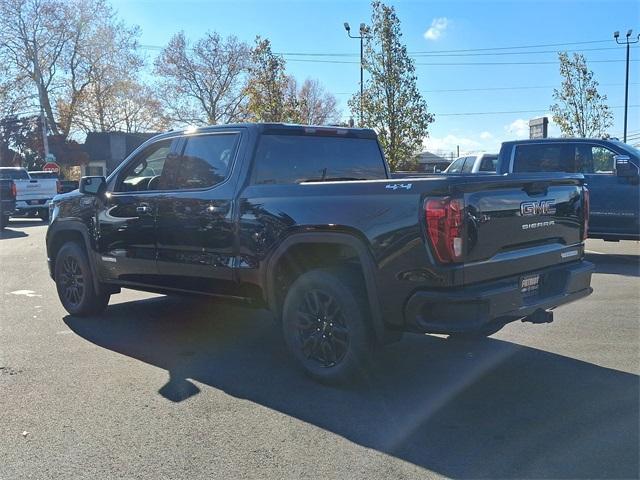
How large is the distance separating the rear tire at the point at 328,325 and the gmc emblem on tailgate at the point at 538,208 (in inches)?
51.5

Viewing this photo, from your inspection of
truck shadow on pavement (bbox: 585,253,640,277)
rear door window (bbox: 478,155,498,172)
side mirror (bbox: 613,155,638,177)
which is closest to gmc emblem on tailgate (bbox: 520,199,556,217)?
truck shadow on pavement (bbox: 585,253,640,277)

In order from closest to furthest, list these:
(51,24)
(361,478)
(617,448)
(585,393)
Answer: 1. (361,478)
2. (617,448)
3. (585,393)
4. (51,24)

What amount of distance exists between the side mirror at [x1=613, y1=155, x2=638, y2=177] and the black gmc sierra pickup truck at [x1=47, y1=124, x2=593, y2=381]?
5.46 meters

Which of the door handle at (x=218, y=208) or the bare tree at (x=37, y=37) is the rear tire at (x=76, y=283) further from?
the bare tree at (x=37, y=37)

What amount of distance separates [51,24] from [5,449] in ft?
163

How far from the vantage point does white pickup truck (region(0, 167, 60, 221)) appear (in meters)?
22.9

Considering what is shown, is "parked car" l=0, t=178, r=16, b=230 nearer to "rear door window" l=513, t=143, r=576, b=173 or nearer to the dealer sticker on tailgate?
"rear door window" l=513, t=143, r=576, b=173

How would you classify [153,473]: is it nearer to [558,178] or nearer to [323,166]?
[323,166]

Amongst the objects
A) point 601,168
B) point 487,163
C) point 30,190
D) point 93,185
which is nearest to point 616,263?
point 601,168

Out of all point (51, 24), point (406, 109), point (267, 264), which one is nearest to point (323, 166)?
point (267, 264)

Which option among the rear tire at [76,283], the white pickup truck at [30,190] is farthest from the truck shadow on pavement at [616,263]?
the white pickup truck at [30,190]

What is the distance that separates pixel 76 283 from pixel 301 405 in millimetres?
3897

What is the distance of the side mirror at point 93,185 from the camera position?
6.67m

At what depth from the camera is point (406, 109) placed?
23750mm
